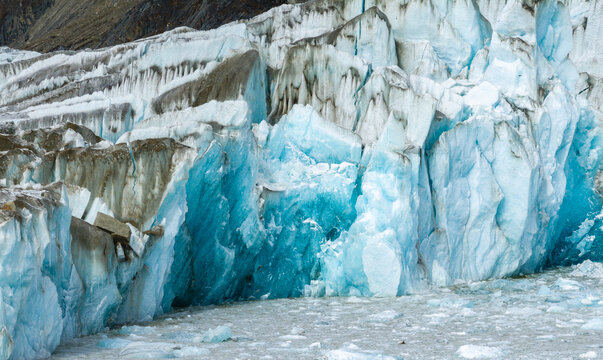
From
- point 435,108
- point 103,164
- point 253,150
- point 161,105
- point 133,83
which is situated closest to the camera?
point 103,164

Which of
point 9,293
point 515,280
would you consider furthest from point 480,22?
point 9,293

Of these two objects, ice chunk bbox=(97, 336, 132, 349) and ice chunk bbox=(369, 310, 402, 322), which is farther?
ice chunk bbox=(369, 310, 402, 322)

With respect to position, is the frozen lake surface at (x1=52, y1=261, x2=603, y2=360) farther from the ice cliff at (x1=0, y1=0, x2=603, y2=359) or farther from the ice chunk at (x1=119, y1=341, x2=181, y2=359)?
the ice cliff at (x1=0, y1=0, x2=603, y2=359)

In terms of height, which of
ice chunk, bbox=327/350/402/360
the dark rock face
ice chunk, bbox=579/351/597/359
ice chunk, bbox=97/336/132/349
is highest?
the dark rock face

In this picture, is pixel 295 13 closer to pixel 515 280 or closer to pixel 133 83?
pixel 133 83

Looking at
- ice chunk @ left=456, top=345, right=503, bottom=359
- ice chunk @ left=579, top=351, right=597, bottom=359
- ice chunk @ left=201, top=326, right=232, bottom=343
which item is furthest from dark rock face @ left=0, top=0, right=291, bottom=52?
ice chunk @ left=579, top=351, right=597, bottom=359

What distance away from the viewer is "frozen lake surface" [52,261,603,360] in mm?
7555

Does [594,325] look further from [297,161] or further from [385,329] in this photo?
[297,161]

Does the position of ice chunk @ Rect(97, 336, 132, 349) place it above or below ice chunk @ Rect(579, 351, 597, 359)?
below

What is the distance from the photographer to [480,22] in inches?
629

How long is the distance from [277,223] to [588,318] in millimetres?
4995

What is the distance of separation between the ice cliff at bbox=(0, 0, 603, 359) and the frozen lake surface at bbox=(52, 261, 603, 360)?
60 centimetres

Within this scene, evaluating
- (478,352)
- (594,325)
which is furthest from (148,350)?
(594,325)

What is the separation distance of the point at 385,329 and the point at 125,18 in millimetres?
30821
